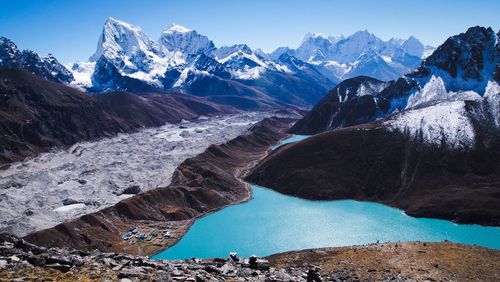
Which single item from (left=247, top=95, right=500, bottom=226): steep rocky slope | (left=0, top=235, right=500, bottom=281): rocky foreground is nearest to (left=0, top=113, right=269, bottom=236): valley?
(left=247, top=95, right=500, bottom=226): steep rocky slope

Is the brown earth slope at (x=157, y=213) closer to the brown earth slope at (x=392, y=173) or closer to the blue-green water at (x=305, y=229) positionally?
the blue-green water at (x=305, y=229)

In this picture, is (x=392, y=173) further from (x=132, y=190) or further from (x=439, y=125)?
(x=132, y=190)

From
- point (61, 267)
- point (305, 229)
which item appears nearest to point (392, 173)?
point (305, 229)

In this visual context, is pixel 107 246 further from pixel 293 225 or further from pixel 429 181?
pixel 429 181

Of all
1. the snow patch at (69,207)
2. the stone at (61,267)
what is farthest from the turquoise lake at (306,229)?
the stone at (61,267)

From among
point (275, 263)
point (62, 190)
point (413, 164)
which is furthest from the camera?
point (62, 190)

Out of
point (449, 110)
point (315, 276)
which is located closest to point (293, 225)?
point (315, 276)
